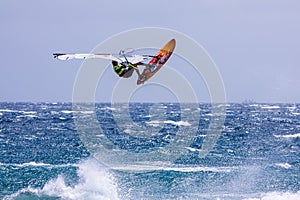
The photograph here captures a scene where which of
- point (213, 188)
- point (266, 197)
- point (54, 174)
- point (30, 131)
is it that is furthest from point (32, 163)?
point (30, 131)

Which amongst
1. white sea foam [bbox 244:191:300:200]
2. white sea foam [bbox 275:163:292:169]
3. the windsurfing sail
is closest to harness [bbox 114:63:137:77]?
the windsurfing sail

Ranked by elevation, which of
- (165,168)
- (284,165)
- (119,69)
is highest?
(119,69)

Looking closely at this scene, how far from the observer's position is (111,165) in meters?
39.3

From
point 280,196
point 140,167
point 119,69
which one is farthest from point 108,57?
point 140,167

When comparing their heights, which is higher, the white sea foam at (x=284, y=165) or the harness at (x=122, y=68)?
the harness at (x=122, y=68)

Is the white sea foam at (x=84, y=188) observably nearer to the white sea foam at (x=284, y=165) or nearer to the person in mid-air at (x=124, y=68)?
the white sea foam at (x=284, y=165)

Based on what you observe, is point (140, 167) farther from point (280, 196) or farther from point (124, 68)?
point (124, 68)

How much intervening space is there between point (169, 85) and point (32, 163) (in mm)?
22050

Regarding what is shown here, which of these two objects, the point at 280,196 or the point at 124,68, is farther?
the point at 280,196

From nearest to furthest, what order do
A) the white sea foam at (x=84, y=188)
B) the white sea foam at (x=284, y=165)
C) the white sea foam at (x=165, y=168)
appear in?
the white sea foam at (x=84, y=188)
the white sea foam at (x=165, y=168)
the white sea foam at (x=284, y=165)

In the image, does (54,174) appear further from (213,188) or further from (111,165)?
(213,188)

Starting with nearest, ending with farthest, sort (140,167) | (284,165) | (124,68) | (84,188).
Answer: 1. (124,68)
2. (84,188)
3. (140,167)
4. (284,165)

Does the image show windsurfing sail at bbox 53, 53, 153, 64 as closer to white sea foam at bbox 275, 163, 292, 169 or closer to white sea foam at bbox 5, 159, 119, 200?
white sea foam at bbox 5, 159, 119, 200

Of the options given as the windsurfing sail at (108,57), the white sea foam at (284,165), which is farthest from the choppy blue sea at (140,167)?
the windsurfing sail at (108,57)
